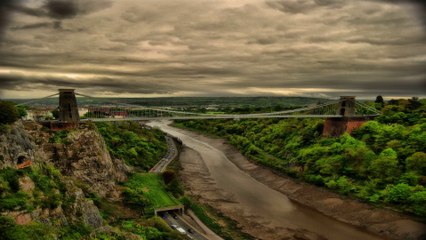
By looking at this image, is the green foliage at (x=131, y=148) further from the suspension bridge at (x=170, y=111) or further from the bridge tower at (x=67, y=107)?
the bridge tower at (x=67, y=107)

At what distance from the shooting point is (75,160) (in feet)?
118

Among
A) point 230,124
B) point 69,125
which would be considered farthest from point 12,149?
point 230,124

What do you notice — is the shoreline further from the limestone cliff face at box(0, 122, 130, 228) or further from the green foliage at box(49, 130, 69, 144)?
the green foliage at box(49, 130, 69, 144)

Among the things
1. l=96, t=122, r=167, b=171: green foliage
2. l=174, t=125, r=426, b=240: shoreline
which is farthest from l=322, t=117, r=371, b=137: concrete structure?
l=96, t=122, r=167, b=171: green foliage

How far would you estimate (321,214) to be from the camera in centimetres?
3850

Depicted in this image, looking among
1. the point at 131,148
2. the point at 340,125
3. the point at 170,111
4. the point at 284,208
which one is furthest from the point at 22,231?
the point at 340,125

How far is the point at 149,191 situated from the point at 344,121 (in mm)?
34973

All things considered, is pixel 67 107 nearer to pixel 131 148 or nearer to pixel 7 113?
pixel 7 113

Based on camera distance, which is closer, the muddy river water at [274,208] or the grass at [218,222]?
the grass at [218,222]

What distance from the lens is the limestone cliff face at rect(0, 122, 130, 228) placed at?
22.9 m

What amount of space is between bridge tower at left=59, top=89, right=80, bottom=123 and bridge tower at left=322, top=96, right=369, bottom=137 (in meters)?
39.5

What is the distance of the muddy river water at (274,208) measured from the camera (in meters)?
34.0

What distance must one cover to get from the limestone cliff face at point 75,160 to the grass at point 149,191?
1451 millimetres

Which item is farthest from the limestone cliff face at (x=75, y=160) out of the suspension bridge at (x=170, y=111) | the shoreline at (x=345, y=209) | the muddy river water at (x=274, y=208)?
the shoreline at (x=345, y=209)
